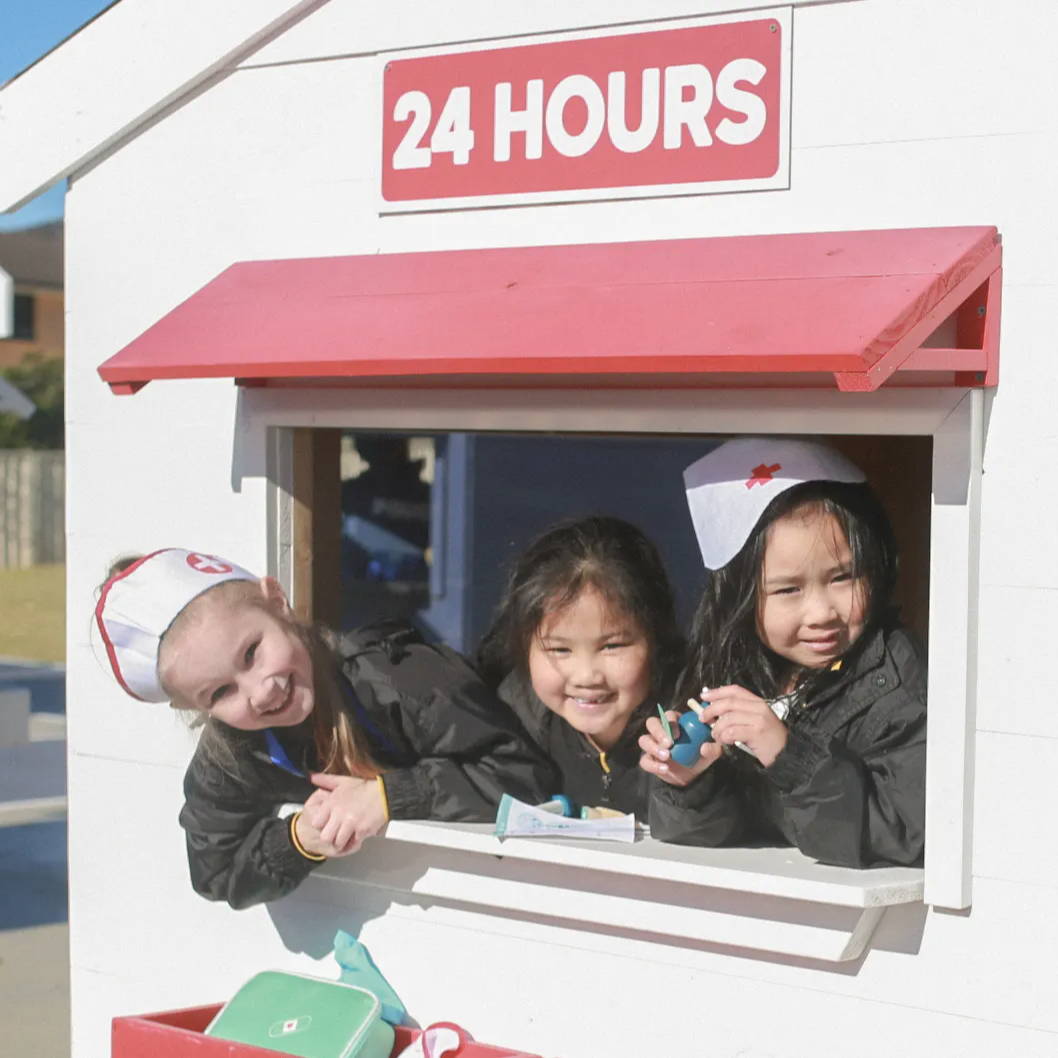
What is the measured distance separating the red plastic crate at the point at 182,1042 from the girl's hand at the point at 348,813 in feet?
1.28

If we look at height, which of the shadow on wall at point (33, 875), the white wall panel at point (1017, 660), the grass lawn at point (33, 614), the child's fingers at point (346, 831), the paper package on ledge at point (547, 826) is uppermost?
the white wall panel at point (1017, 660)

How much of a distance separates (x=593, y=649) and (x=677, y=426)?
1.55ft

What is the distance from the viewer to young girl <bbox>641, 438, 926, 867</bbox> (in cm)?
246

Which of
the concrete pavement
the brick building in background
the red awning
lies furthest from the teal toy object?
the brick building in background

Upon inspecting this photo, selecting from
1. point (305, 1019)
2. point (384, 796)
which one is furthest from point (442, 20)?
point (305, 1019)

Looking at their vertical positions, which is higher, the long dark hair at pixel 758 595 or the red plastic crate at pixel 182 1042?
the long dark hair at pixel 758 595

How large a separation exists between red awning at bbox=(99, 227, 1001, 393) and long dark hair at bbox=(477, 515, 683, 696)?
0.36 m

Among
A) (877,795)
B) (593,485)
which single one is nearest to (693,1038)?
(877,795)

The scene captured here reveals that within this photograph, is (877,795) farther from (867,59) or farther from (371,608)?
(371,608)

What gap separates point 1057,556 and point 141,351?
5.21 feet

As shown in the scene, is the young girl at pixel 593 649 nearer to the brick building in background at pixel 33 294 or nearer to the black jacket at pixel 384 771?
the black jacket at pixel 384 771

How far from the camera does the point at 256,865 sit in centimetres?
291

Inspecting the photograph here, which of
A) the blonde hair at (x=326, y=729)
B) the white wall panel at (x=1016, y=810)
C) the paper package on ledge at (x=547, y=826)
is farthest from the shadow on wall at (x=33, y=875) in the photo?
the white wall panel at (x=1016, y=810)

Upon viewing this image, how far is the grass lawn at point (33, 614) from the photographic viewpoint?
1662cm
